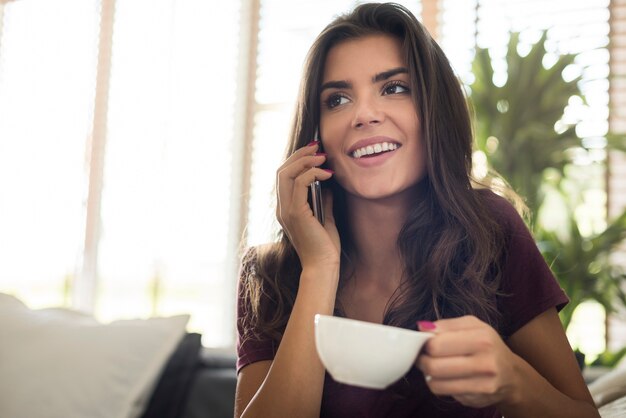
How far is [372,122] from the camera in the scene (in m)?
1.45

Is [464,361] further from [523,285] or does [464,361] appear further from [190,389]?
[190,389]

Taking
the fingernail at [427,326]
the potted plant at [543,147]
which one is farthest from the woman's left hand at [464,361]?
the potted plant at [543,147]

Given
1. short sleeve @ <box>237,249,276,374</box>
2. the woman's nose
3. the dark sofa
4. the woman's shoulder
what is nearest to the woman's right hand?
the woman's nose

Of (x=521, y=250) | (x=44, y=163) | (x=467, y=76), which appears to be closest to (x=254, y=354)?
(x=521, y=250)

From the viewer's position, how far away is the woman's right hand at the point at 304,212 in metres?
1.38

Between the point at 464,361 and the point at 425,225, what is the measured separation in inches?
29.5

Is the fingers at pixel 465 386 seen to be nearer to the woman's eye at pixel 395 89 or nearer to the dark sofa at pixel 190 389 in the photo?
the woman's eye at pixel 395 89

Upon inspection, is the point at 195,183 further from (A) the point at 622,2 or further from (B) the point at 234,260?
(A) the point at 622,2

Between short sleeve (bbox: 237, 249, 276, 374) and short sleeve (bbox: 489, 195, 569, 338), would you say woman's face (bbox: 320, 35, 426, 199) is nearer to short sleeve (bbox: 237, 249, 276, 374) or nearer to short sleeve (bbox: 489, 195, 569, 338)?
short sleeve (bbox: 489, 195, 569, 338)

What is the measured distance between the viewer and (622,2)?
344cm

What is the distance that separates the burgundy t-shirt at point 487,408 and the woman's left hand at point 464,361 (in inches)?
19.9

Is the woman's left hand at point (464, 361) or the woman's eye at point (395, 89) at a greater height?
the woman's eye at point (395, 89)

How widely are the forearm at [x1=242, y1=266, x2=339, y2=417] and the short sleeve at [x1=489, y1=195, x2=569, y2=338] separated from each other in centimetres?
38

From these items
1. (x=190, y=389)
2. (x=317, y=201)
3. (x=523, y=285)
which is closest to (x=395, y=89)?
(x=317, y=201)
